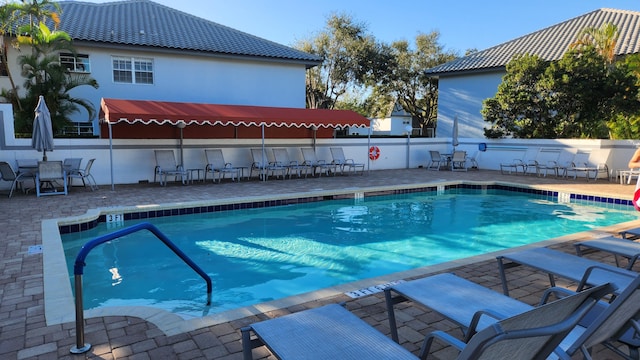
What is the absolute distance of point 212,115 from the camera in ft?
44.0

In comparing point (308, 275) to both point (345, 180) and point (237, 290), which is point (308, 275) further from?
point (345, 180)

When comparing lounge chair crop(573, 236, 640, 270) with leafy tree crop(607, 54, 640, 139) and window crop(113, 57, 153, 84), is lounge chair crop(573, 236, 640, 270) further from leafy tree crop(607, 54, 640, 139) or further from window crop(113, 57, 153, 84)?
window crop(113, 57, 153, 84)

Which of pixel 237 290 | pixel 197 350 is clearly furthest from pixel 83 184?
pixel 197 350

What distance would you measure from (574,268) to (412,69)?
30249mm

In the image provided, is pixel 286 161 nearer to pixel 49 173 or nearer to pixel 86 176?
pixel 86 176

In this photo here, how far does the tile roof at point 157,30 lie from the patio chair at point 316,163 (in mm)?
5237

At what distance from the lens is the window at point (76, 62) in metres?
15.8

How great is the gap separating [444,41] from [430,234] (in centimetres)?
2756

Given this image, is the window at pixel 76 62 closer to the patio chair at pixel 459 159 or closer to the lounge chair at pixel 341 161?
the lounge chair at pixel 341 161

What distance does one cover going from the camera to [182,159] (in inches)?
561

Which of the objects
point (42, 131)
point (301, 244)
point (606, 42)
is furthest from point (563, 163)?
point (42, 131)

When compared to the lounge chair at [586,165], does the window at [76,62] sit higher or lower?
higher

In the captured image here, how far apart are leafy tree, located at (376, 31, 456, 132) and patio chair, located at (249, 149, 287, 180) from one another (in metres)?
17.6

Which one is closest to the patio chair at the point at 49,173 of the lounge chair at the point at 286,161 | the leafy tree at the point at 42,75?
the leafy tree at the point at 42,75
